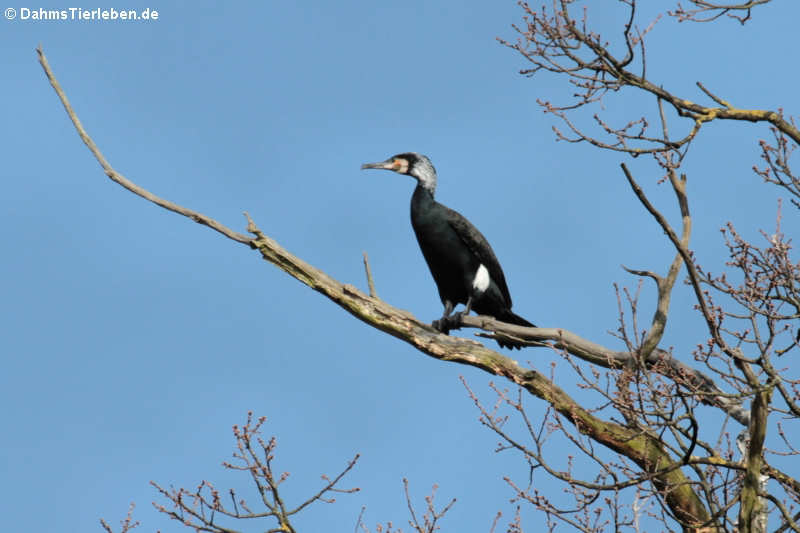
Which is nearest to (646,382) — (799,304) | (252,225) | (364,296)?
(799,304)

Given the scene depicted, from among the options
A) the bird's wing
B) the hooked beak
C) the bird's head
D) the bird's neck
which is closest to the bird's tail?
the bird's wing

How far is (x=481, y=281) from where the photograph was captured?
28.2 ft

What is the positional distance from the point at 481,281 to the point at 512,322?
17.0 inches

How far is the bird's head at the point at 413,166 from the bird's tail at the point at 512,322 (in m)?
1.27

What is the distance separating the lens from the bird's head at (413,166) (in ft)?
29.3

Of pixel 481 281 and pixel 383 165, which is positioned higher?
pixel 383 165

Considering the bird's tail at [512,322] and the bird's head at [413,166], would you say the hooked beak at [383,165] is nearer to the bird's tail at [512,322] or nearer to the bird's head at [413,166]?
the bird's head at [413,166]

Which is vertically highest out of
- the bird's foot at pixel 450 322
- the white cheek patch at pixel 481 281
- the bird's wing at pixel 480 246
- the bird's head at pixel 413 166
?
the bird's head at pixel 413 166

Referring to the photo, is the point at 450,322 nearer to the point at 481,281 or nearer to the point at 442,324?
the point at 442,324

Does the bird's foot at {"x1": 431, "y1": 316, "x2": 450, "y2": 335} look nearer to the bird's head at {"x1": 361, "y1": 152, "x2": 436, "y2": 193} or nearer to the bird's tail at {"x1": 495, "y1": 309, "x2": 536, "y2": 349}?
the bird's tail at {"x1": 495, "y1": 309, "x2": 536, "y2": 349}

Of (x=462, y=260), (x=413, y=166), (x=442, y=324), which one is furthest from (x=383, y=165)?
(x=442, y=324)

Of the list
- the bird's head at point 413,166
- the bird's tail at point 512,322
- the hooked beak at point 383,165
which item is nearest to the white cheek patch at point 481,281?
the bird's tail at point 512,322

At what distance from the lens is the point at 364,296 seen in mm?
7180

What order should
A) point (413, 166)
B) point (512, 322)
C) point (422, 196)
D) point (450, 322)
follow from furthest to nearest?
1. point (413, 166)
2. point (422, 196)
3. point (512, 322)
4. point (450, 322)
